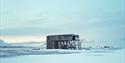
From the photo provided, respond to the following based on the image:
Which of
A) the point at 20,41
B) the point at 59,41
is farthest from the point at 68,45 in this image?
the point at 20,41

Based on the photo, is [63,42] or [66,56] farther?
[63,42]

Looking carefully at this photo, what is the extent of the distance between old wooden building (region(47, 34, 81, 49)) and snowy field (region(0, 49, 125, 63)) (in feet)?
0.36

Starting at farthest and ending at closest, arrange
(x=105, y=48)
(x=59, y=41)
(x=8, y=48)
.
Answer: (x=105, y=48) → (x=59, y=41) → (x=8, y=48)

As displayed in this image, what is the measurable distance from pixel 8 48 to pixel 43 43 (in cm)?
43

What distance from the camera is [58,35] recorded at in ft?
10.5

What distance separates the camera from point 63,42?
325cm

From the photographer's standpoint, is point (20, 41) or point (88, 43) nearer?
point (20, 41)

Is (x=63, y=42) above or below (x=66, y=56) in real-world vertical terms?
above

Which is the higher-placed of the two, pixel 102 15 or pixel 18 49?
pixel 102 15

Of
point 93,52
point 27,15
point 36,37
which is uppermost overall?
point 27,15

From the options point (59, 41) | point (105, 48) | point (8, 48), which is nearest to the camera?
point (8, 48)

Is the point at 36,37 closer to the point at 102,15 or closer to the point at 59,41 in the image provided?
the point at 59,41

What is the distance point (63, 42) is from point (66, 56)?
0.24m

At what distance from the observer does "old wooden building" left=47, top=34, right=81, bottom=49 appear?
315 centimetres
